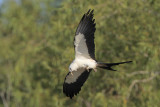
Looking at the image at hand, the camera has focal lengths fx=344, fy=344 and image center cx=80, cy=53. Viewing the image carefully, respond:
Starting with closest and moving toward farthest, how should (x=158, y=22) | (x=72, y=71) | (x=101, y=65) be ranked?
(x=101, y=65), (x=72, y=71), (x=158, y=22)

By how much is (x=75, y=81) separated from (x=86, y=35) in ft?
4.65

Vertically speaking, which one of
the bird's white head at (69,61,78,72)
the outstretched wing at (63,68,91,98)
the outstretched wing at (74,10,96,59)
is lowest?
the outstretched wing at (63,68,91,98)

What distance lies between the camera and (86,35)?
286 inches

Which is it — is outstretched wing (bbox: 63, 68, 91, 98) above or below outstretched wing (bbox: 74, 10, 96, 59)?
below

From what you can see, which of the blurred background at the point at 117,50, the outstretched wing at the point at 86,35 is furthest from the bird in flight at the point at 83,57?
the blurred background at the point at 117,50

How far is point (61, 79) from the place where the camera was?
1002 cm

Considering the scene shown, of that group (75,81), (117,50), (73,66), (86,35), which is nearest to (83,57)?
(73,66)

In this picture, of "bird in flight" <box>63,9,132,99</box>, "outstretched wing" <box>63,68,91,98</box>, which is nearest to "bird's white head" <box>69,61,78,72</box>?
"bird in flight" <box>63,9,132,99</box>

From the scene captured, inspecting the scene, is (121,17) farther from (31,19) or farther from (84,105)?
(31,19)

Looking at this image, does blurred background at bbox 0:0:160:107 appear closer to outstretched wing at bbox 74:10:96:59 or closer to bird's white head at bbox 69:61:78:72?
bird's white head at bbox 69:61:78:72

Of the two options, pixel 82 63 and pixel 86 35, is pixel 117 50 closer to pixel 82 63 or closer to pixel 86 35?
pixel 82 63

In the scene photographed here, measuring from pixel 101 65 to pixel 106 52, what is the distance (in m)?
3.22

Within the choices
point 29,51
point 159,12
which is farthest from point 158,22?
point 29,51

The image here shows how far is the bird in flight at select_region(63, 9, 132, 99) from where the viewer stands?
23.6 feet
